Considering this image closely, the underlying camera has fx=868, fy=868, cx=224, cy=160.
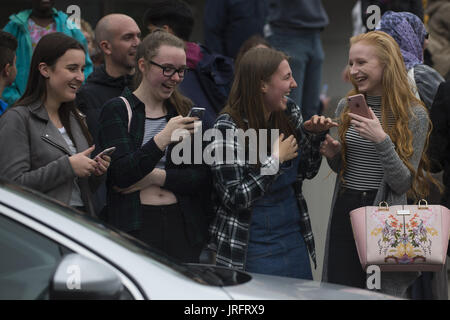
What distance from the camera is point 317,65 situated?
824cm

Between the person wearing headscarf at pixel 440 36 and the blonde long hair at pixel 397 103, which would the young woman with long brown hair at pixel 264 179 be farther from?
the person wearing headscarf at pixel 440 36

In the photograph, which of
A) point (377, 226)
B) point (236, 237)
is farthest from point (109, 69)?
point (377, 226)

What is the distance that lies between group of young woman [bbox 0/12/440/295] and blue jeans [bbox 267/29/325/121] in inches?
114

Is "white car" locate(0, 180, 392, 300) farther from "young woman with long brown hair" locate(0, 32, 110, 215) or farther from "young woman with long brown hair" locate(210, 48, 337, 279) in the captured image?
"young woman with long brown hair" locate(210, 48, 337, 279)

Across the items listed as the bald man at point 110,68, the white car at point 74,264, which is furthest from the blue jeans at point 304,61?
the white car at point 74,264

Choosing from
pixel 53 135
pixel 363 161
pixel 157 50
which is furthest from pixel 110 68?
pixel 363 161

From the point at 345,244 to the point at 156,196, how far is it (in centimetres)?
114

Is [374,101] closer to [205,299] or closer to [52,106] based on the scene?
[52,106]

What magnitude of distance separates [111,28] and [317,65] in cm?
268

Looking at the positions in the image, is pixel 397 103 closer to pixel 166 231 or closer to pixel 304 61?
pixel 166 231

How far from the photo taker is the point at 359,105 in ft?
15.5

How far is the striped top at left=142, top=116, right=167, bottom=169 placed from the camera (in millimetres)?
4910

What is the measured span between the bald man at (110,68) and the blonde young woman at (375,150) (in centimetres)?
158
